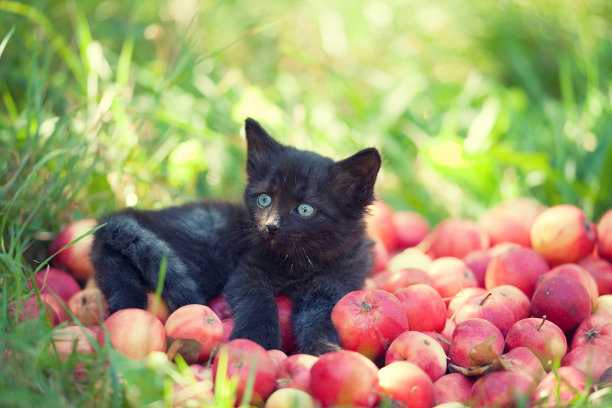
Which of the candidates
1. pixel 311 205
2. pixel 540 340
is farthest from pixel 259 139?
pixel 540 340

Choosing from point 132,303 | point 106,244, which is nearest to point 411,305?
point 132,303

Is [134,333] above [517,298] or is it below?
Answer: below

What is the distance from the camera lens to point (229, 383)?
6.02ft

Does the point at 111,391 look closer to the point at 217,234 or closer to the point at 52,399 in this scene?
the point at 52,399

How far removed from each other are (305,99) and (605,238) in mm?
2892

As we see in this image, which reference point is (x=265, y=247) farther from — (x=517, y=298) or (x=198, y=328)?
(x=517, y=298)

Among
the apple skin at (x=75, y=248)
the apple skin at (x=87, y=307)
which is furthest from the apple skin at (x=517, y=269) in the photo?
the apple skin at (x=75, y=248)

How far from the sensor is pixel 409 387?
78.1 inches

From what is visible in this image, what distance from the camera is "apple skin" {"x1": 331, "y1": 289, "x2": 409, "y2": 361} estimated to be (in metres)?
2.36

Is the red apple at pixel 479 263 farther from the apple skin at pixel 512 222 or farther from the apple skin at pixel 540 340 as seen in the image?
the apple skin at pixel 540 340

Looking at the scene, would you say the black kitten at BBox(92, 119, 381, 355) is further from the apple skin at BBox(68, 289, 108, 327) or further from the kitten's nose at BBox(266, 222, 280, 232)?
the apple skin at BBox(68, 289, 108, 327)

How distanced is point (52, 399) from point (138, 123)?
2.63 m

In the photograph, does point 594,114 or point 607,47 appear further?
point 607,47

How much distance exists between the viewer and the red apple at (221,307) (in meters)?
2.74
